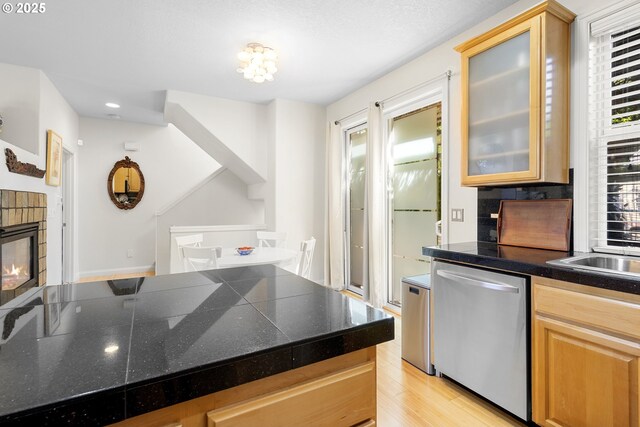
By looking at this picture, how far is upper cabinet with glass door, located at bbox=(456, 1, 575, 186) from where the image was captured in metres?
1.86

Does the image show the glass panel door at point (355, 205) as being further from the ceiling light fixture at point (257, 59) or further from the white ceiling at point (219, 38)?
the ceiling light fixture at point (257, 59)

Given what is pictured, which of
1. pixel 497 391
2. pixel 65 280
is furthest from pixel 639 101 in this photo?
pixel 65 280

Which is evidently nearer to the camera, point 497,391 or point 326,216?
point 497,391

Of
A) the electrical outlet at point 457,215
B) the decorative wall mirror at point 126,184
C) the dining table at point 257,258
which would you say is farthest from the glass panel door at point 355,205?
the decorative wall mirror at point 126,184

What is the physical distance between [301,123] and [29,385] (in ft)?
13.7

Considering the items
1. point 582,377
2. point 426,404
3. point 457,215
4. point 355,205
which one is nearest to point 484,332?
point 582,377

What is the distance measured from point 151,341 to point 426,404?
1.78m

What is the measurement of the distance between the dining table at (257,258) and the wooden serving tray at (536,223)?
1742mm

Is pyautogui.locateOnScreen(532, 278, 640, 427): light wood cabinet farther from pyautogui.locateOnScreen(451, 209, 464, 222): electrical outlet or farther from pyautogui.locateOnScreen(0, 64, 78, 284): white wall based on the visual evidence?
pyautogui.locateOnScreen(0, 64, 78, 284): white wall

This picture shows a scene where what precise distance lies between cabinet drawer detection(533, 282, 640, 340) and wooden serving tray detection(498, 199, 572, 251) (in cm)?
58

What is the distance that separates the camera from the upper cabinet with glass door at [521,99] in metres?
1.86

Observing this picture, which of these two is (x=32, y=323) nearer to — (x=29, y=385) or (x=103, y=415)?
(x=29, y=385)

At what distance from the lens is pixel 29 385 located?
0.54 m

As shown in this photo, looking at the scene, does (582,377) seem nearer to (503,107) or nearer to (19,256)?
(503,107)
